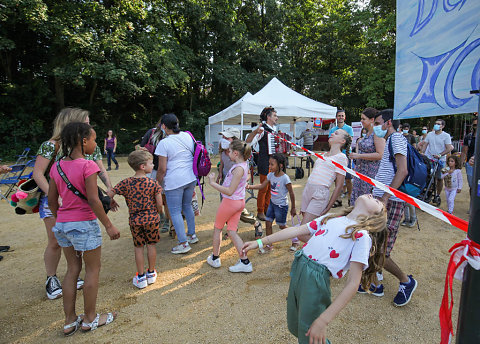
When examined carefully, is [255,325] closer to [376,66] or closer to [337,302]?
[337,302]

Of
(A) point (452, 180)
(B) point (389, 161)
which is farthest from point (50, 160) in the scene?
(A) point (452, 180)

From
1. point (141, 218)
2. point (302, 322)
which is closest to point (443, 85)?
point (302, 322)

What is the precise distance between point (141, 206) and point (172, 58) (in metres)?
16.5

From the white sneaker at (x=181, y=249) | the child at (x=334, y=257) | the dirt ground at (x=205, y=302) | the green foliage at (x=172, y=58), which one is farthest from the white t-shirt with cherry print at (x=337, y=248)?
the green foliage at (x=172, y=58)

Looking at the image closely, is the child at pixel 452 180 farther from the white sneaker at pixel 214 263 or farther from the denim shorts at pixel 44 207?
the denim shorts at pixel 44 207

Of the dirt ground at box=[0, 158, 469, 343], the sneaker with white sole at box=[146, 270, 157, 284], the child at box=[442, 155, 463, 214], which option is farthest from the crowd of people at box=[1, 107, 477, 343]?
the child at box=[442, 155, 463, 214]

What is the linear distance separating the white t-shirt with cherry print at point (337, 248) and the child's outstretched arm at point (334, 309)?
0.24ft

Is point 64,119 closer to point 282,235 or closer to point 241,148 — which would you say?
point 241,148

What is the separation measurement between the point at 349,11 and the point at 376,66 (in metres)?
5.08

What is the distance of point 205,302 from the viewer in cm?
264

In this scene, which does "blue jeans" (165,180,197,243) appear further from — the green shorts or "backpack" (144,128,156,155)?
the green shorts

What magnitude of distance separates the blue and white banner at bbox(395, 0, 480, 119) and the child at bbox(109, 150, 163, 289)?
7.75ft

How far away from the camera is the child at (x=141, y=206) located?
2793mm

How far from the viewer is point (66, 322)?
87.0 inches
